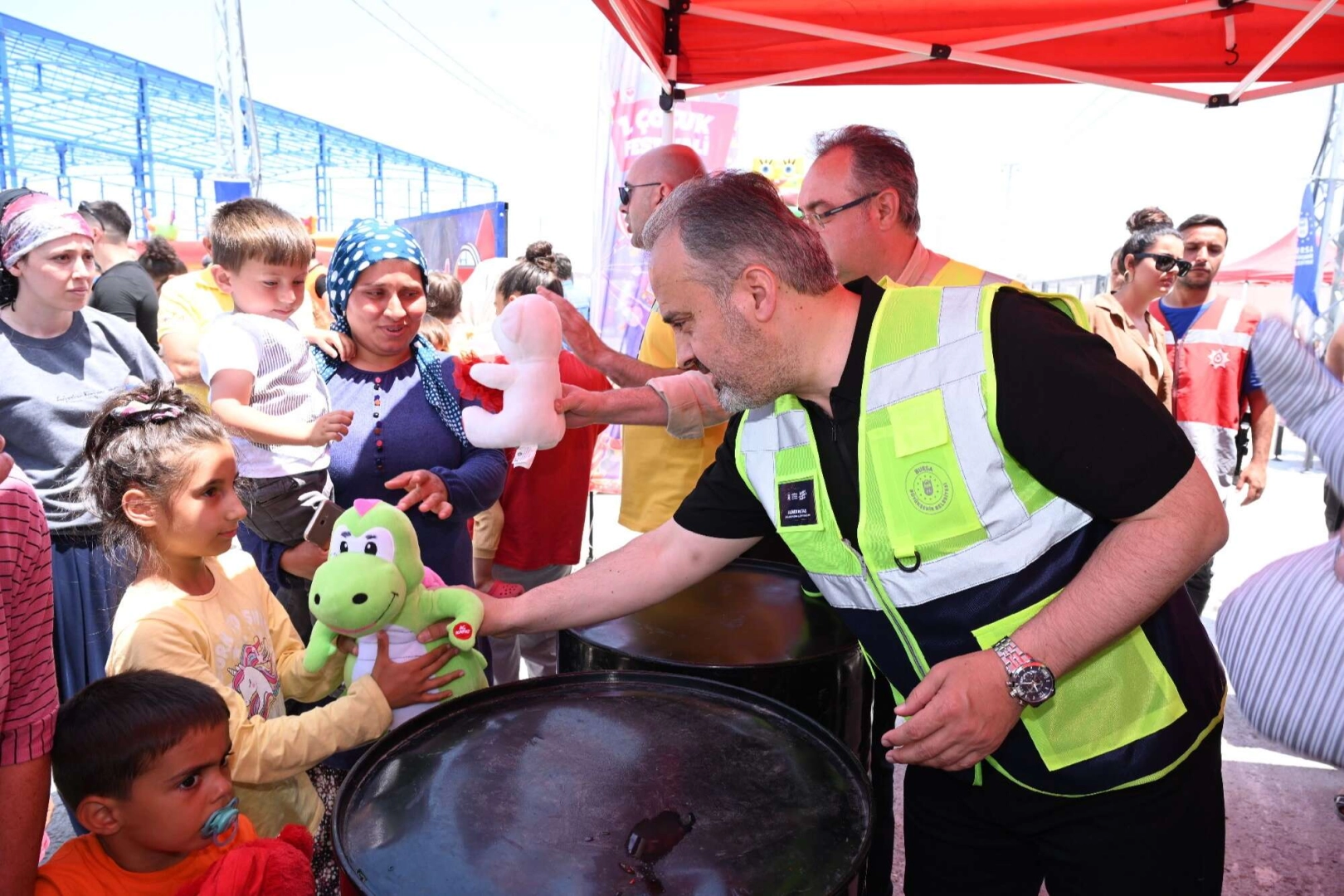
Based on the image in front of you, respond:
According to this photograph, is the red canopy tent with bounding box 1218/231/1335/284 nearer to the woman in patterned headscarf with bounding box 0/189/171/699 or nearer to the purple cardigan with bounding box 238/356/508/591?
the purple cardigan with bounding box 238/356/508/591

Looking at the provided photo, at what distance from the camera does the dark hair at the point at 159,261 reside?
529 cm

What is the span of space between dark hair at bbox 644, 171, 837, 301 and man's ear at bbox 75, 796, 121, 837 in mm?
1173

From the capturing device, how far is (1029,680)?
1.18 meters

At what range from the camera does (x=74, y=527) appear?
241cm

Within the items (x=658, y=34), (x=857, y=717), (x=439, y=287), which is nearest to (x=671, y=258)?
(x=857, y=717)

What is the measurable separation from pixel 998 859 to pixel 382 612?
1158 millimetres

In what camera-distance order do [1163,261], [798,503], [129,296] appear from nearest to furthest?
1. [798,503]
2. [1163,261]
3. [129,296]

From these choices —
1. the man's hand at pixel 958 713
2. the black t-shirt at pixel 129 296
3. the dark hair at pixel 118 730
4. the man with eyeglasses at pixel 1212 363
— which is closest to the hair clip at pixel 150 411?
the dark hair at pixel 118 730

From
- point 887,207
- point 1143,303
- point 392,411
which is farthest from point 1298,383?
point 1143,303

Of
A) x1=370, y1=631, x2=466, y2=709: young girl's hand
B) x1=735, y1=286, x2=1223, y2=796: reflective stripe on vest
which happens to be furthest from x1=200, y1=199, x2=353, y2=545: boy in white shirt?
x1=735, y1=286, x2=1223, y2=796: reflective stripe on vest

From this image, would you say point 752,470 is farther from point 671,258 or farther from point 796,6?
point 796,6

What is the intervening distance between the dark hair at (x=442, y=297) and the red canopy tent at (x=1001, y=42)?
142 centimetres

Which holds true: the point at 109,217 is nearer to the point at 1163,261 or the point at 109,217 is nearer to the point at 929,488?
the point at 929,488

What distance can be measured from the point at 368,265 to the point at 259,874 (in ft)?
4.68
